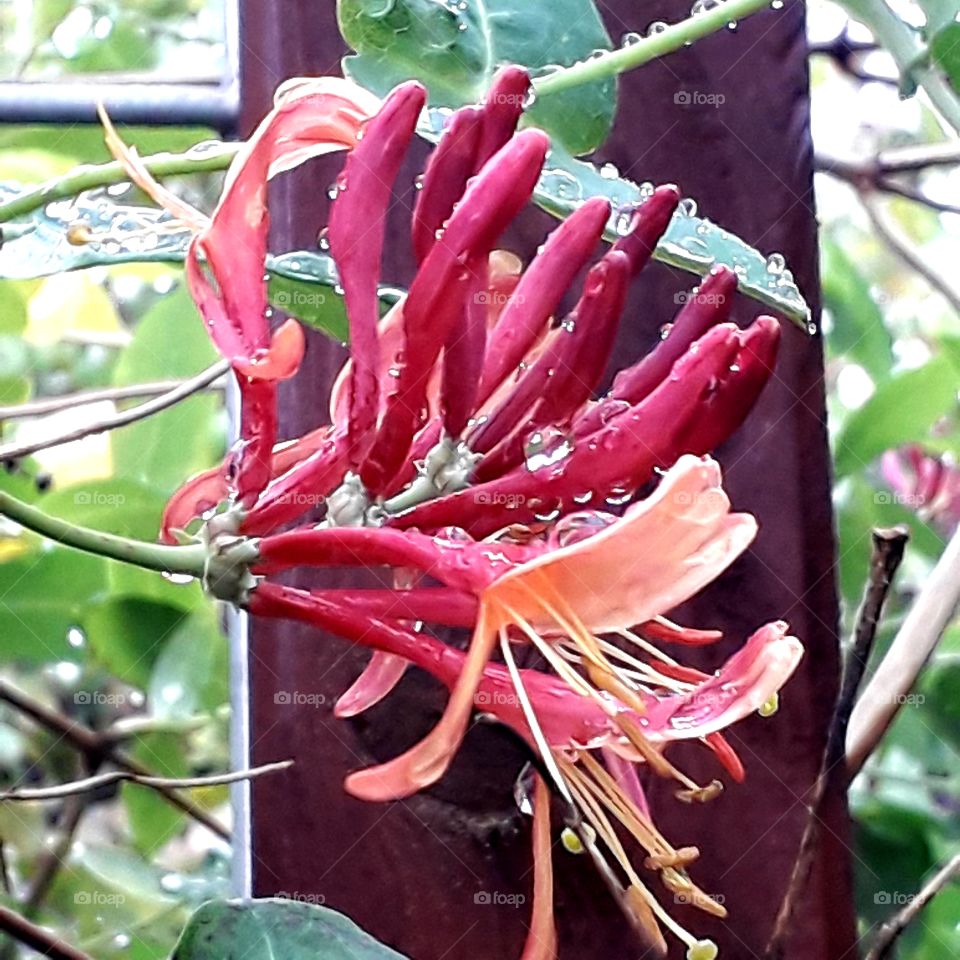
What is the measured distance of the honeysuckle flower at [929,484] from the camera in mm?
979

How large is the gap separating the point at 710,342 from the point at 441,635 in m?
0.18

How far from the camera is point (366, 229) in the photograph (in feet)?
1.26

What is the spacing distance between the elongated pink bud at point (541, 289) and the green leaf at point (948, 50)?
0.22 m

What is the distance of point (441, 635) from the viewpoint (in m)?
0.49

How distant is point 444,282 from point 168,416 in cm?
46

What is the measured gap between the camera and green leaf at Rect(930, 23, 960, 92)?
517 millimetres

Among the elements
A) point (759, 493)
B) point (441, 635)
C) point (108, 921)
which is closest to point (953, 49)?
point (759, 493)

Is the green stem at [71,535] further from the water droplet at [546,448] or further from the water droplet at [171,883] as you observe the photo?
the water droplet at [171,883]

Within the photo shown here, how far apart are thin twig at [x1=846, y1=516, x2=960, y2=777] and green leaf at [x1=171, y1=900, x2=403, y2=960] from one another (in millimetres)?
279

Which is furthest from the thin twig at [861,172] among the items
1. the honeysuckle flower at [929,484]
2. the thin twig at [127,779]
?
the thin twig at [127,779]

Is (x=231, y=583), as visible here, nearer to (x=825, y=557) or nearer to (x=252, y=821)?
(x=252, y=821)

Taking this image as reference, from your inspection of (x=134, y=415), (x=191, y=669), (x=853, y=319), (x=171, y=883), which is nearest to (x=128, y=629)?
(x=191, y=669)

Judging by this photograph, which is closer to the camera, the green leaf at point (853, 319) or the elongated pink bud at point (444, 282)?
the elongated pink bud at point (444, 282)

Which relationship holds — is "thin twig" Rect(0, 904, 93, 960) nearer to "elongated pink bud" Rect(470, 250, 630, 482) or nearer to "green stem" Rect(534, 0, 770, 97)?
"elongated pink bud" Rect(470, 250, 630, 482)
